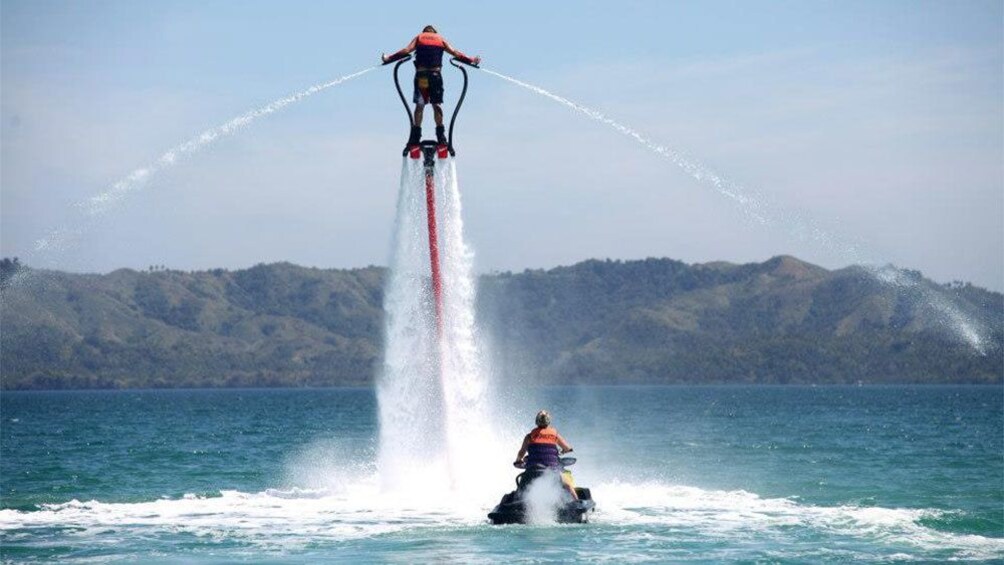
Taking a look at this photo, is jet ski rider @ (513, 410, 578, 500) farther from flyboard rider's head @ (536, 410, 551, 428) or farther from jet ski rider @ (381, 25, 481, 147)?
jet ski rider @ (381, 25, 481, 147)

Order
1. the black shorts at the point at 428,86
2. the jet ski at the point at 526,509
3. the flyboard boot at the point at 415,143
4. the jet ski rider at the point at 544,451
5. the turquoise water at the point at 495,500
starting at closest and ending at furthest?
1. the turquoise water at the point at 495,500
2. the jet ski at the point at 526,509
3. the jet ski rider at the point at 544,451
4. the black shorts at the point at 428,86
5. the flyboard boot at the point at 415,143

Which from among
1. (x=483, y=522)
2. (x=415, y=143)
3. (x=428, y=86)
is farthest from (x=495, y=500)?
(x=428, y=86)

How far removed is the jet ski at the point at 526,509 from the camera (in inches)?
1300

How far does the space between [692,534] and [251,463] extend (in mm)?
34529

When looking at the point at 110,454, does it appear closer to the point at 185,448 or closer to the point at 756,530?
the point at 185,448

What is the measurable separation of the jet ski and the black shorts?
8.76m

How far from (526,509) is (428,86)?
992 centimetres

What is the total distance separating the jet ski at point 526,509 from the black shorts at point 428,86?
28.7 feet

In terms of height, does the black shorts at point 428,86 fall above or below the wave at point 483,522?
above

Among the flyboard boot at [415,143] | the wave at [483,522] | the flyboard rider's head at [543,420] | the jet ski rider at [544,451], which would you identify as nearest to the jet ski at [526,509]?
the jet ski rider at [544,451]

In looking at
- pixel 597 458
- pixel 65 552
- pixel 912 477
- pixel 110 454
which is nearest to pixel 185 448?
pixel 110 454

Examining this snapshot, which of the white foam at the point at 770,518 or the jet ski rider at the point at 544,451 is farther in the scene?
the jet ski rider at the point at 544,451

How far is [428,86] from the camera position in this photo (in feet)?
112

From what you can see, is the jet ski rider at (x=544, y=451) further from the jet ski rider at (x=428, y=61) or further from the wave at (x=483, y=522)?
the jet ski rider at (x=428, y=61)
